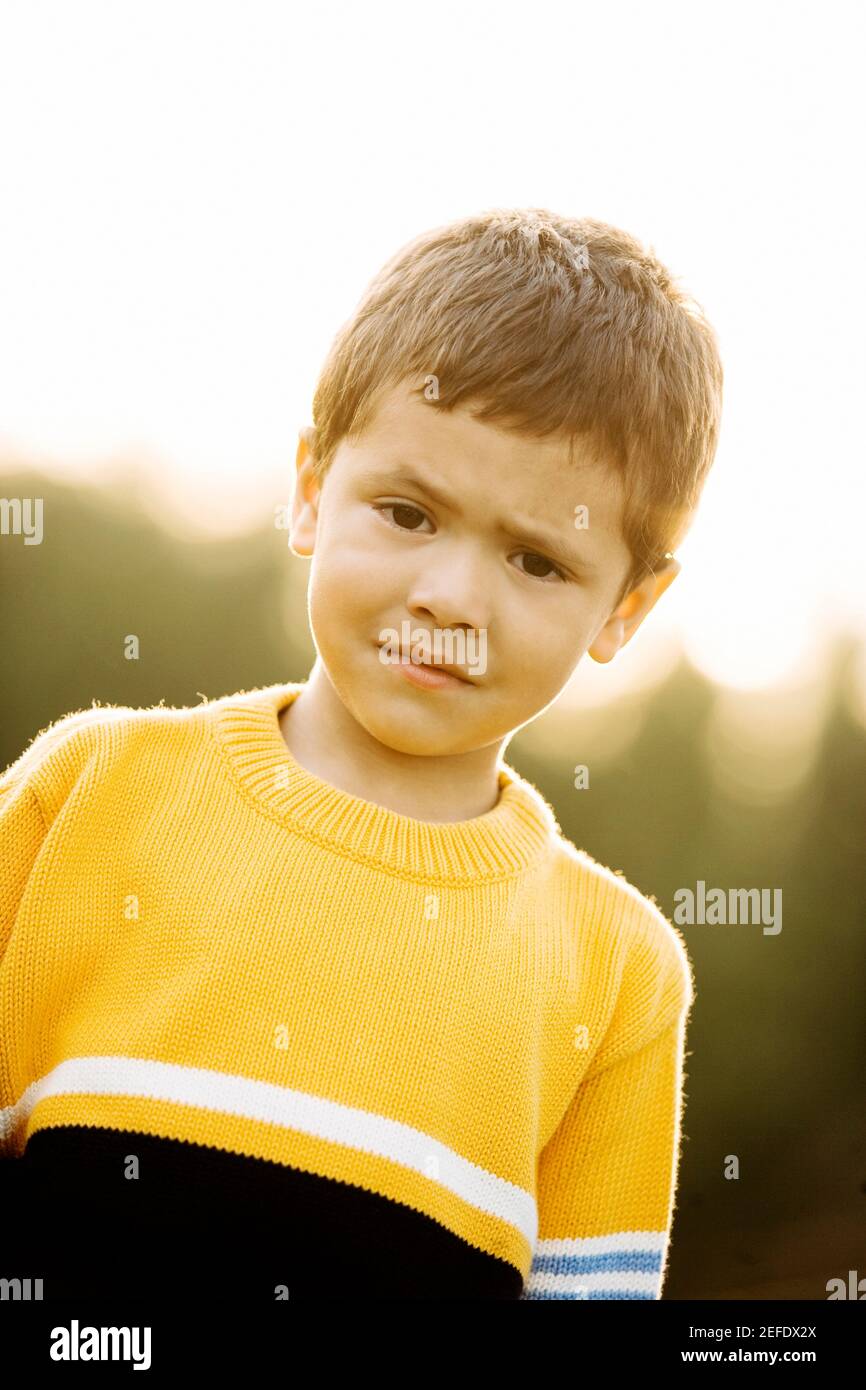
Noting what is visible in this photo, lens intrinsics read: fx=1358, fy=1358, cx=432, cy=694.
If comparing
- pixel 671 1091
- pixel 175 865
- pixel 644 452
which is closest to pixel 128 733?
pixel 175 865

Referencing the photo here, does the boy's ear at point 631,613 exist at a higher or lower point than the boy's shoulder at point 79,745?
higher

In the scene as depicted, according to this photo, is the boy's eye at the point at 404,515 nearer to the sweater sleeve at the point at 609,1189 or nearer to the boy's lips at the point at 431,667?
the boy's lips at the point at 431,667

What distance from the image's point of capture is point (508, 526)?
4.66ft

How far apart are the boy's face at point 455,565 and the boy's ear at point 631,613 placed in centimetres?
11

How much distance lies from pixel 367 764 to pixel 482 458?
0.38 m

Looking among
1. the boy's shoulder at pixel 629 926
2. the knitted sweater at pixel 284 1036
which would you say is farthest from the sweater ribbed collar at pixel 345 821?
the boy's shoulder at pixel 629 926

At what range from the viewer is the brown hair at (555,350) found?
145 centimetres

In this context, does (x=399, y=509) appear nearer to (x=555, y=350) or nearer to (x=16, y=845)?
(x=555, y=350)

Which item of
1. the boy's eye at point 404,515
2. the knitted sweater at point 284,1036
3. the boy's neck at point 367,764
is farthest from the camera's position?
the boy's neck at point 367,764

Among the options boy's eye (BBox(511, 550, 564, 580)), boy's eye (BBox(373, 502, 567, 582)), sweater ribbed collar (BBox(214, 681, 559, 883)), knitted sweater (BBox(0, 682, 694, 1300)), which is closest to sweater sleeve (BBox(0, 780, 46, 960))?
knitted sweater (BBox(0, 682, 694, 1300))

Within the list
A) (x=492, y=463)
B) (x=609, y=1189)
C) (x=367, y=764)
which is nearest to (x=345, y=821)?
(x=367, y=764)

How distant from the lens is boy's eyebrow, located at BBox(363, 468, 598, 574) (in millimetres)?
1415

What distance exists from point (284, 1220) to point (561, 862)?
55 centimetres
